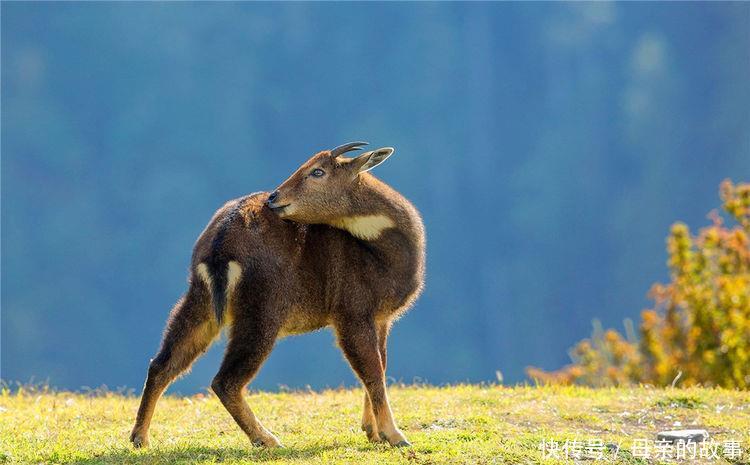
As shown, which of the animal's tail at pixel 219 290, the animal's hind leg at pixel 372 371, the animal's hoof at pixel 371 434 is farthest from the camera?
the animal's hoof at pixel 371 434

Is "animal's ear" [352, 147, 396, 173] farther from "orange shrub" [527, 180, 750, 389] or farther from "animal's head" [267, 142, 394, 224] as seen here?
"orange shrub" [527, 180, 750, 389]

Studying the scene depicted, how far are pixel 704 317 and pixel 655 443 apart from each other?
1100 cm

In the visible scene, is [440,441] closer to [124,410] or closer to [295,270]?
[295,270]

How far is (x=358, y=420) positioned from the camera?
10.5m

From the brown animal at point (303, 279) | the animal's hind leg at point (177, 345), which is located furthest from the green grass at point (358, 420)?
the brown animal at point (303, 279)

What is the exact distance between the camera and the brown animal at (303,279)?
858cm

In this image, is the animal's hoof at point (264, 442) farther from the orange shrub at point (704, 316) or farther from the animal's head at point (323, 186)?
the orange shrub at point (704, 316)

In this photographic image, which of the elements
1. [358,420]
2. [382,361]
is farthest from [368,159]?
[358,420]

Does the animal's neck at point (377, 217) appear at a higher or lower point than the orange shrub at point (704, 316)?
lower

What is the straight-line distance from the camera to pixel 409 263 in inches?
370

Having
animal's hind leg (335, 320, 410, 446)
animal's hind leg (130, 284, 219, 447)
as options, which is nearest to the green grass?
animal's hind leg (335, 320, 410, 446)

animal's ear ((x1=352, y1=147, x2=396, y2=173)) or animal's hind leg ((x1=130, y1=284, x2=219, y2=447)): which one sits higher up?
animal's ear ((x1=352, y1=147, x2=396, y2=173))

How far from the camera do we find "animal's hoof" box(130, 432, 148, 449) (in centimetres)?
882

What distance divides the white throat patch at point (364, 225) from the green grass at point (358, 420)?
6.26ft
